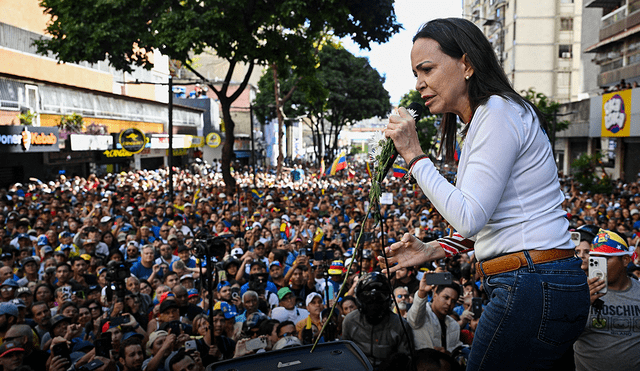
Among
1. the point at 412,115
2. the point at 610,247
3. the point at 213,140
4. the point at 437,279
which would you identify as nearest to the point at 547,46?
the point at 213,140

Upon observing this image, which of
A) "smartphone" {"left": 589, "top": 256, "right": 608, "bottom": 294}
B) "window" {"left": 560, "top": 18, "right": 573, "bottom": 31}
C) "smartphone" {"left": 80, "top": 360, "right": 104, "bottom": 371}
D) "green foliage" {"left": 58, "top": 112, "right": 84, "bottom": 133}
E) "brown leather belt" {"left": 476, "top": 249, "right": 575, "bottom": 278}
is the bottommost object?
"smartphone" {"left": 80, "top": 360, "right": 104, "bottom": 371}

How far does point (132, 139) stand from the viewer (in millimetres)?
22500

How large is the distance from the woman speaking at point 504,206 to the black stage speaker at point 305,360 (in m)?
0.52

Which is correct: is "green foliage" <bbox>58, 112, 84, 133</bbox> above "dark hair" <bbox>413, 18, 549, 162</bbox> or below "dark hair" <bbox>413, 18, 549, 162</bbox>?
above

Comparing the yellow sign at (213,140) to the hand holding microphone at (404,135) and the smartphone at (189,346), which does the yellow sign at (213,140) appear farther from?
the hand holding microphone at (404,135)

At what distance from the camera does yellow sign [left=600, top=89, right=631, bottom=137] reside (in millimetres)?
24266

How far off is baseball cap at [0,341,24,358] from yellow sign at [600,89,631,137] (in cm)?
2445

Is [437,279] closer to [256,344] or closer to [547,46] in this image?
[256,344]

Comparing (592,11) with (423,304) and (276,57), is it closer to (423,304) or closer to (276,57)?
(276,57)

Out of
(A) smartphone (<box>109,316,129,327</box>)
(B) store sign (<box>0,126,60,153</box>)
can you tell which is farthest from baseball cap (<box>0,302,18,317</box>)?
(B) store sign (<box>0,126,60,153</box>)

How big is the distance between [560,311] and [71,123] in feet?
91.9

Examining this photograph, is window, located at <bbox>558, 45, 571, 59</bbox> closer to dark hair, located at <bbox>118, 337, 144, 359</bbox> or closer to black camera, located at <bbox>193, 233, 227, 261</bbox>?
black camera, located at <bbox>193, 233, 227, 261</bbox>

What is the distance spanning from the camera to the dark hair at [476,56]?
6.01ft

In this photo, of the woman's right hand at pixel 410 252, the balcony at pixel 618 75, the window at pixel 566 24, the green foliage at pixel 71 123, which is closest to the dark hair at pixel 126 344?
the woman's right hand at pixel 410 252
